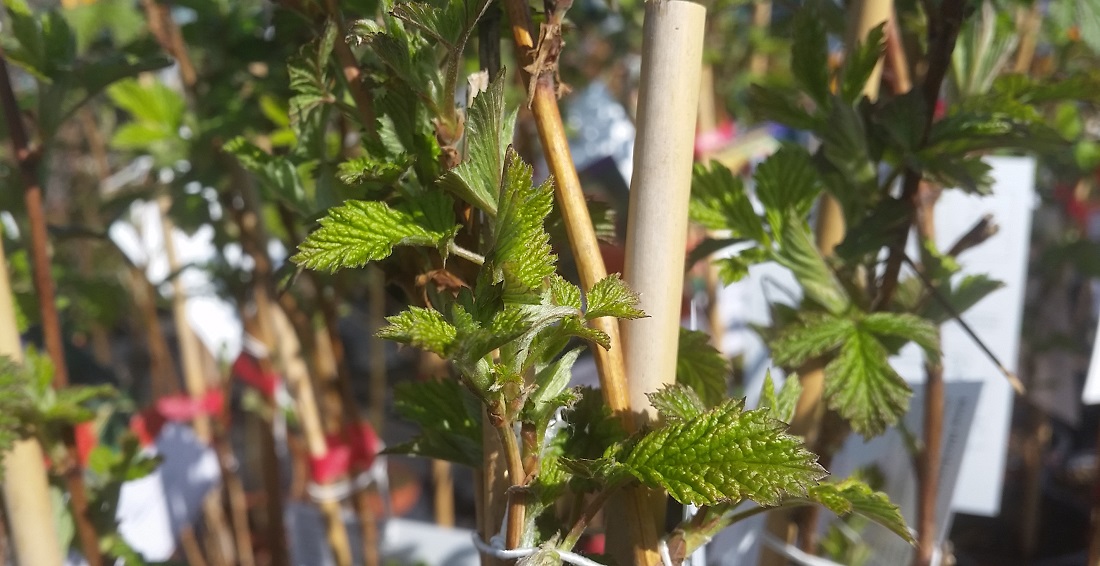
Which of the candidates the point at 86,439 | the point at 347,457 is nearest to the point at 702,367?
the point at 347,457

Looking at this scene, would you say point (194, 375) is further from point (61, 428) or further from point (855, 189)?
point (855, 189)

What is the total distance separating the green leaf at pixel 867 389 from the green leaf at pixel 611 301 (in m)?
0.21

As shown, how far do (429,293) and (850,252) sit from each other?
27 centimetres

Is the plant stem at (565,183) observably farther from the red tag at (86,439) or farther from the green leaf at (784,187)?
the red tag at (86,439)

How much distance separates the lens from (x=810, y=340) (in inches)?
20.3

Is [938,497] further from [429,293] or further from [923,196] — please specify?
[429,293]

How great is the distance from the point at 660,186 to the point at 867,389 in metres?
0.20

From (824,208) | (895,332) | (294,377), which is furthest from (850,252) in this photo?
(294,377)

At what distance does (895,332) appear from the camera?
0.51 metres

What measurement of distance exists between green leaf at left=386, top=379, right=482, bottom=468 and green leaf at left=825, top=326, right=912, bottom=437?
0.22 metres

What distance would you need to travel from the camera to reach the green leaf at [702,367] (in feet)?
1.56

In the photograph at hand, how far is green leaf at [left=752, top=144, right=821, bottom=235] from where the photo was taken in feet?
1.76

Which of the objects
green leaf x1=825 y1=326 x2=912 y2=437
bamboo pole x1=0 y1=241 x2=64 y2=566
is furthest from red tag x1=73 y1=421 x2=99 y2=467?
green leaf x1=825 y1=326 x2=912 y2=437

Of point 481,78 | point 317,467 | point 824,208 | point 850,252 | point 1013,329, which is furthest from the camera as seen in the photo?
point 317,467
